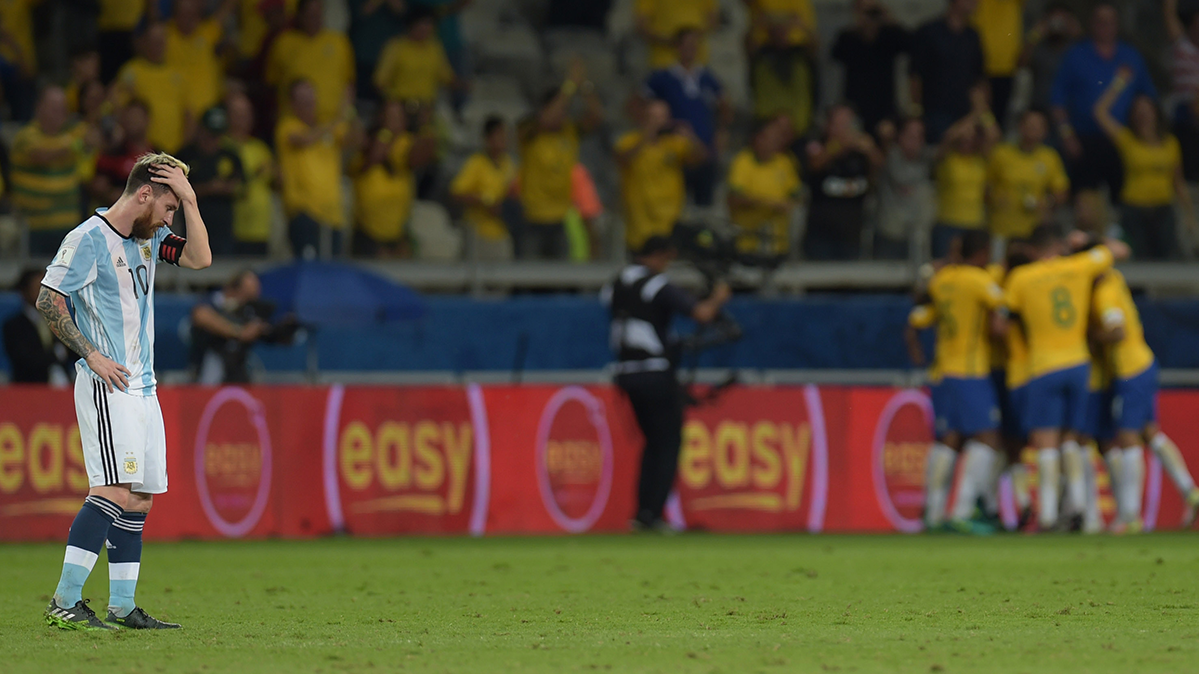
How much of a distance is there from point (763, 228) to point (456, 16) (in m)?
4.76

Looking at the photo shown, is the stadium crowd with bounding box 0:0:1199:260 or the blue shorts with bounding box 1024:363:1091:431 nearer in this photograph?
the blue shorts with bounding box 1024:363:1091:431

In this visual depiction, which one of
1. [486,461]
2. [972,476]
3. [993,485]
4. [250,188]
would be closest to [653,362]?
[486,461]

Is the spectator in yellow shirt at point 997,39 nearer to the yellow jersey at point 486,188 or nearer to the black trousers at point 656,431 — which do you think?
the yellow jersey at point 486,188

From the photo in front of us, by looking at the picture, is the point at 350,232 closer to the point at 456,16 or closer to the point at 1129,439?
the point at 456,16

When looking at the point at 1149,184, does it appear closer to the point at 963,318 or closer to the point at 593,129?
the point at 963,318

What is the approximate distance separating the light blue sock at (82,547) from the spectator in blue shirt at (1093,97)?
43.2 feet

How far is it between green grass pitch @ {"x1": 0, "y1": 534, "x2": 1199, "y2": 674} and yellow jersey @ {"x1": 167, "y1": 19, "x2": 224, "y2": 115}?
216 inches

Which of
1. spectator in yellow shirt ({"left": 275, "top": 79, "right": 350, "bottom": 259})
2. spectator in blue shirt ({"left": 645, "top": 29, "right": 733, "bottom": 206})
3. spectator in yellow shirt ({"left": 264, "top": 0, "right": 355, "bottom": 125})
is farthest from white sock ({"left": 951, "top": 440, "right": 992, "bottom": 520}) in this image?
spectator in yellow shirt ({"left": 264, "top": 0, "right": 355, "bottom": 125})

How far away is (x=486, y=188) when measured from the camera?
17.3m

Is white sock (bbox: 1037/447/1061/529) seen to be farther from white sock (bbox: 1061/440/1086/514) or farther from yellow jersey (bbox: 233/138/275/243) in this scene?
yellow jersey (bbox: 233/138/275/243)

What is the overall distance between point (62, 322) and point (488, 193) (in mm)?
10024

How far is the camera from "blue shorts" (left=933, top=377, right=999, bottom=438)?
14219 millimetres

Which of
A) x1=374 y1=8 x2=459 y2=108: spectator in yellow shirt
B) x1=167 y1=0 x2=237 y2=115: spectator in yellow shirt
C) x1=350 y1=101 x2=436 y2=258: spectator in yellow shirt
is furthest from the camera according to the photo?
x1=374 y1=8 x2=459 y2=108: spectator in yellow shirt

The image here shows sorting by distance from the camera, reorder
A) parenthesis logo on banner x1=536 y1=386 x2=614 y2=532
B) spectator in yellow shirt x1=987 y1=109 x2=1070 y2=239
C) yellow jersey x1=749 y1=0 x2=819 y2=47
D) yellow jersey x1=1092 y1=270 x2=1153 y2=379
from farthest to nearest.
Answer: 1. yellow jersey x1=749 y1=0 x2=819 y2=47
2. spectator in yellow shirt x1=987 y1=109 x2=1070 y2=239
3. parenthesis logo on banner x1=536 y1=386 x2=614 y2=532
4. yellow jersey x1=1092 y1=270 x2=1153 y2=379
